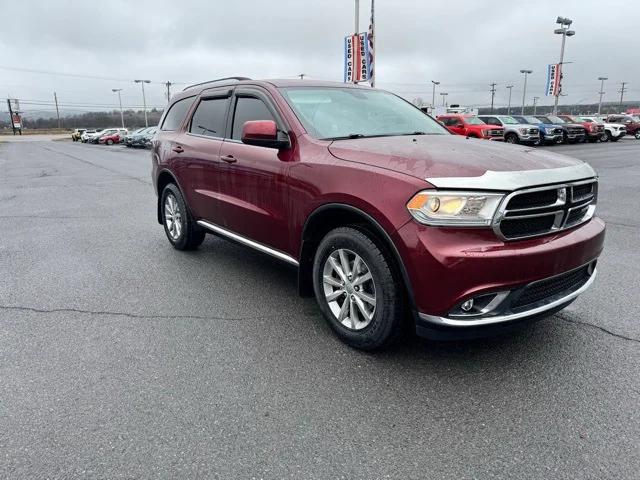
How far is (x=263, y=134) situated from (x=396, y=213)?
1.29 metres

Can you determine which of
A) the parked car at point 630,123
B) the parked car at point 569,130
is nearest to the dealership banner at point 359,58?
the parked car at point 569,130

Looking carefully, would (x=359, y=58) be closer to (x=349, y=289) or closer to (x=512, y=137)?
(x=512, y=137)

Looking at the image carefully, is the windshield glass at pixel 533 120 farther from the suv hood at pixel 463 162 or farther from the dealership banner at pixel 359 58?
the suv hood at pixel 463 162

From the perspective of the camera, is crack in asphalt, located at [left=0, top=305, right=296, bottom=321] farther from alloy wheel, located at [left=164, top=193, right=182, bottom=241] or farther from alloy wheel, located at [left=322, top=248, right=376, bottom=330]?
alloy wheel, located at [left=164, top=193, right=182, bottom=241]

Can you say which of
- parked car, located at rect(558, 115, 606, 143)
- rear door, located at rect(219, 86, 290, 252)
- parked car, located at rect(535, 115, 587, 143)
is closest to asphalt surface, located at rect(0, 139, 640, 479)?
rear door, located at rect(219, 86, 290, 252)

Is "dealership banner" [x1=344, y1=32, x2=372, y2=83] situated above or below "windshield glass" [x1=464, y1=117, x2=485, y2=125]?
above

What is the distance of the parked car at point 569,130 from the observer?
29.0m

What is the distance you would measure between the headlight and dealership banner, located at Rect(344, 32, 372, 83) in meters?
20.8

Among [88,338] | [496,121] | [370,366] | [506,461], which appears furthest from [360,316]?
[496,121]

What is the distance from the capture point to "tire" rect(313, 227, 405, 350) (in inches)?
120

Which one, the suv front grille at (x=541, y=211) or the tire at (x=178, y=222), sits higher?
the suv front grille at (x=541, y=211)

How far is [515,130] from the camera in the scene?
25.5m

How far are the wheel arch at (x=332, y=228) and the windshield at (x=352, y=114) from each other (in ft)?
2.09

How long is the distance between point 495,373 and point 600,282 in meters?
2.25
